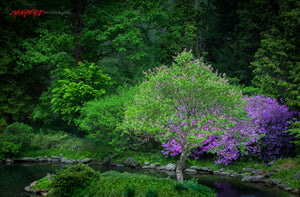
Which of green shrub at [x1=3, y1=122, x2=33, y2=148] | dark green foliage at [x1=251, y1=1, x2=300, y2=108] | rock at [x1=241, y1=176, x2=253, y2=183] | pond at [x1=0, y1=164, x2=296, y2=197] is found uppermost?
dark green foliage at [x1=251, y1=1, x2=300, y2=108]

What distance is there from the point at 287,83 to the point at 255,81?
2855mm

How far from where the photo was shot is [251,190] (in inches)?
435

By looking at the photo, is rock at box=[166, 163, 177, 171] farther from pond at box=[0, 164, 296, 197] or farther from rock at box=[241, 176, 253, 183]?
rock at box=[241, 176, 253, 183]

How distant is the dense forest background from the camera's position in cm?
1833

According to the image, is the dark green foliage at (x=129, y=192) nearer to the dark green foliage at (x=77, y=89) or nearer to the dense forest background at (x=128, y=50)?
the dense forest background at (x=128, y=50)

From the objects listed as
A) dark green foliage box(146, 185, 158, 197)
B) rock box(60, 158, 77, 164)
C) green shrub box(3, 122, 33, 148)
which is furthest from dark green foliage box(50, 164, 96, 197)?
green shrub box(3, 122, 33, 148)

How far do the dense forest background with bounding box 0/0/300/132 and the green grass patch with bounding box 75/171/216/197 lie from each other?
880 centimetres

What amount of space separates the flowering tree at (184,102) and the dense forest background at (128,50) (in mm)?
8397

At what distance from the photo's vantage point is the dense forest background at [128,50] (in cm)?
1833

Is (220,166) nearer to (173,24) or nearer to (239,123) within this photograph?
(239,123)

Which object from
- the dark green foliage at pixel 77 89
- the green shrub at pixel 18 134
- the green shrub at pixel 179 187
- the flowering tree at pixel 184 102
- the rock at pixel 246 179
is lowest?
the rock at pixel 246 179

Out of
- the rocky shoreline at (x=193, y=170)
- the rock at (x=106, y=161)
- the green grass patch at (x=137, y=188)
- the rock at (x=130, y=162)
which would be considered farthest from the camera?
the rock at (x=106, y=161)

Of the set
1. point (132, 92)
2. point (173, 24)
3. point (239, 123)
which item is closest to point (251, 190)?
point (239, 123)

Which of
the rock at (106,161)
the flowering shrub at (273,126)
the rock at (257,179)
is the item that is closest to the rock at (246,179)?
the rock at (257,179)
